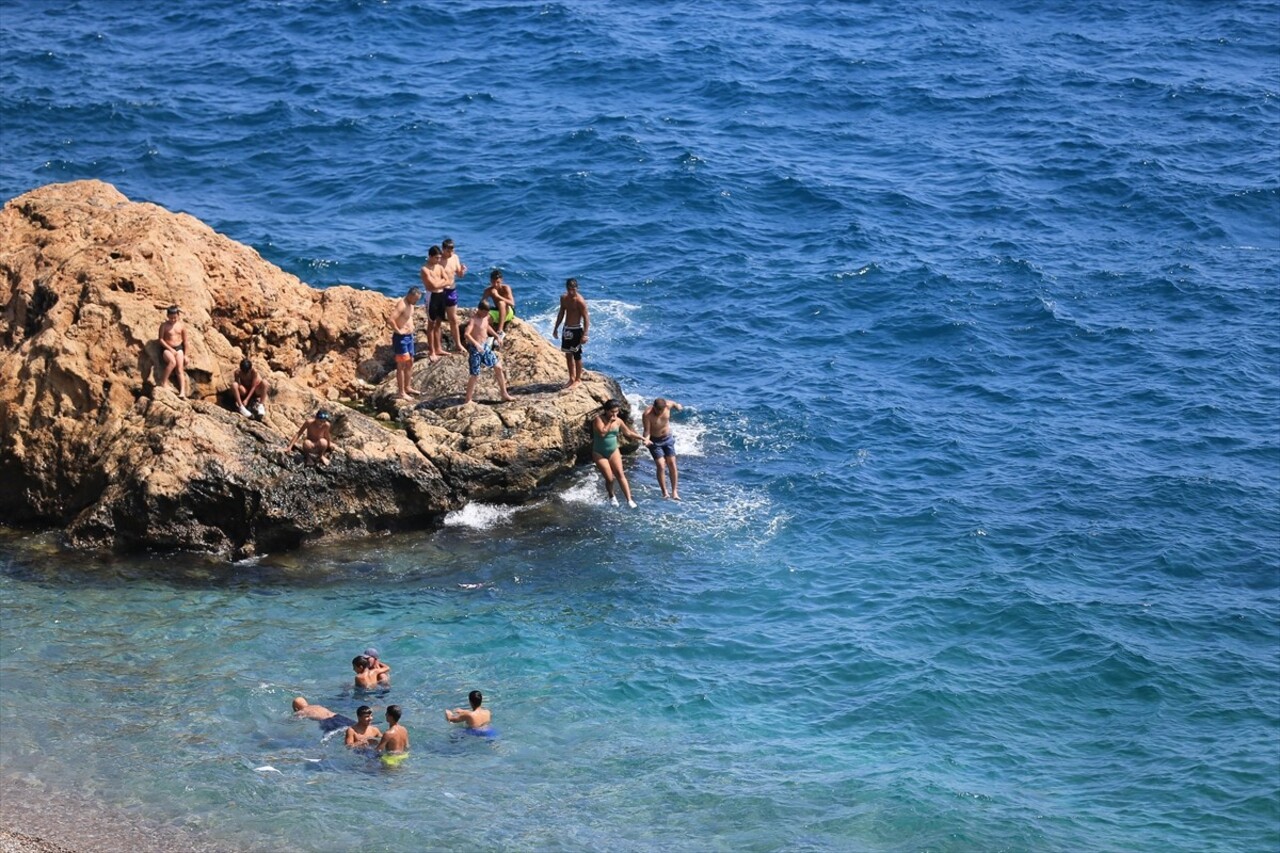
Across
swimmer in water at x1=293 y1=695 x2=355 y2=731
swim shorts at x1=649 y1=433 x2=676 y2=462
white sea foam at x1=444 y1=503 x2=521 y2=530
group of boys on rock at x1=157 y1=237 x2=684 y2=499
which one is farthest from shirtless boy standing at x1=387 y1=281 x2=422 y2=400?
swimmer in water at x1=293 y1=695 x2=355 y2=731

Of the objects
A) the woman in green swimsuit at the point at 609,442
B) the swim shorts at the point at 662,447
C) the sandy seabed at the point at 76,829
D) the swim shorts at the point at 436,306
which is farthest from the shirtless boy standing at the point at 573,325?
the sandy seabed at the point at 76,829

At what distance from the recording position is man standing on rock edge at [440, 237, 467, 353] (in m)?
28.5

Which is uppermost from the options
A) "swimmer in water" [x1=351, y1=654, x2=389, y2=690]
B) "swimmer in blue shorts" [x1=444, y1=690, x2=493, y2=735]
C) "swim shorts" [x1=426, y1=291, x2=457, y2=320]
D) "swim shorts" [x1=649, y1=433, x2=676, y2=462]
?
"swim shorts" [x1=426, y1=291, x2=457, y2=320]

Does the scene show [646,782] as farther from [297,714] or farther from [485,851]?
[297,714]

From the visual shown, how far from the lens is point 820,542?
2781cm

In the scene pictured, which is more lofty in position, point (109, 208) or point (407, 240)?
point (109, 208)

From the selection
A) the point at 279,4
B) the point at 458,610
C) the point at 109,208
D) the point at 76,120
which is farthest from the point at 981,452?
the point at 279,4

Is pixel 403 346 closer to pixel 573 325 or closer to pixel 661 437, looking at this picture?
pixel 573 325

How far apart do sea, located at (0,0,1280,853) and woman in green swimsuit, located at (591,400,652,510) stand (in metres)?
0.99

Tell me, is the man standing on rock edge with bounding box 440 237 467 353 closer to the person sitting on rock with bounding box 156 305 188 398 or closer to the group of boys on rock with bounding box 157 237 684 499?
the group of boys on rock with bounding box 157 237 684 499

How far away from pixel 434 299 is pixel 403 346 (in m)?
1.48

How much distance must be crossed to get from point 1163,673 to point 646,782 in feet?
30.1

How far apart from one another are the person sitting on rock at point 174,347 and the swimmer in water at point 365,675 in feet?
22.9

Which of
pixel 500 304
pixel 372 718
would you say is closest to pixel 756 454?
pixel 500 304
